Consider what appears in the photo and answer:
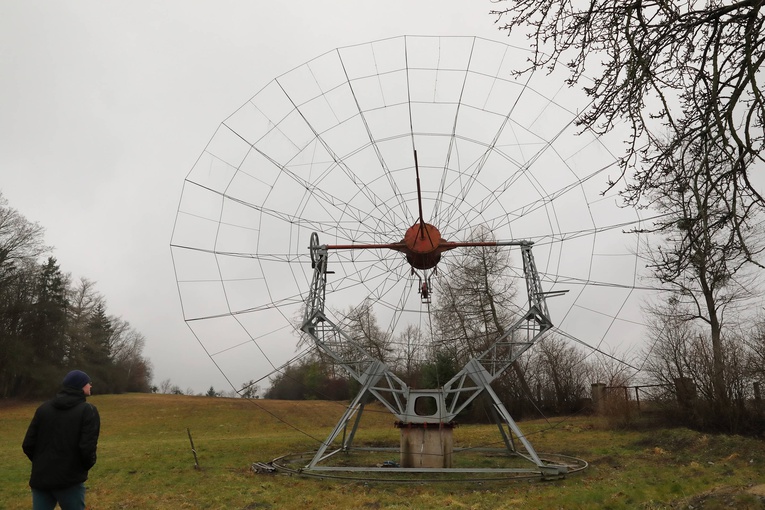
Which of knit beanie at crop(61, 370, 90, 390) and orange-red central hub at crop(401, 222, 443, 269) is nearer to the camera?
knit beanie at crop(61, 370, 90, 390)

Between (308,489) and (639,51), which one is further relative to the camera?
(308,489)

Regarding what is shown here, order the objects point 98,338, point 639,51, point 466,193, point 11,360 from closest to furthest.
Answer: point 639,51, point 466,193, point 11,360, point 98,338

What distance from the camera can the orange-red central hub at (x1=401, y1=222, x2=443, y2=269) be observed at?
14.8 metres

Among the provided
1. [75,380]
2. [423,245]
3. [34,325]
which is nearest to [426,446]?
[423,245]

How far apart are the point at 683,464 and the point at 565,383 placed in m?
17.0

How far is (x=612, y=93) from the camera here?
8.38 m

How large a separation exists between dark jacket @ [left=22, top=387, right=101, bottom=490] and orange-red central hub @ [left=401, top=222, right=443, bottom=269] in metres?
9.27

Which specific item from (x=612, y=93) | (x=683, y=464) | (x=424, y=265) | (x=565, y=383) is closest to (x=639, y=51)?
(x=612, y=93)

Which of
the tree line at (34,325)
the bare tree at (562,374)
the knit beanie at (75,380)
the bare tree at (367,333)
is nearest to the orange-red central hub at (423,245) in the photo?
the bare tree at (367,333)

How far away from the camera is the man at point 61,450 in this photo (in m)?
6.62

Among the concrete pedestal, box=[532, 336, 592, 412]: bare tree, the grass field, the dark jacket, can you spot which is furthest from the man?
box=[532, 336, 592, 412]: bare tree

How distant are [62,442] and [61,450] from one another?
9 cm

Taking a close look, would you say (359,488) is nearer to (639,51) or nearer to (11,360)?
(639,51)

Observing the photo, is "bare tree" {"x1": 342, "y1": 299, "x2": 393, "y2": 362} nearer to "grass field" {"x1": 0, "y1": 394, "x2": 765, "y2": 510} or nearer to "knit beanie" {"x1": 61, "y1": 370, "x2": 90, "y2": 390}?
"grass field" {"x1": 0, "y1": 394, "x2": 765, "y2": 510}
